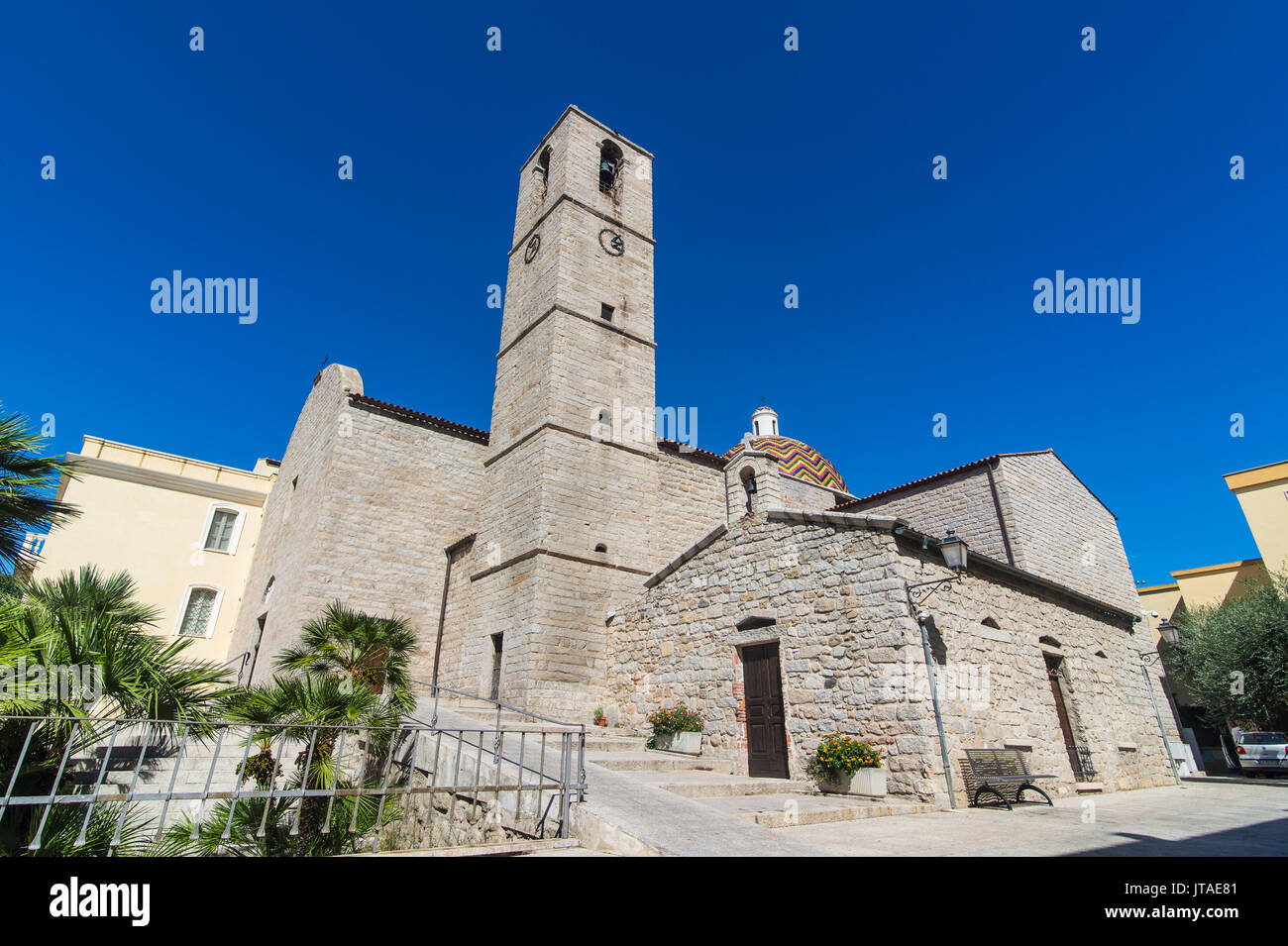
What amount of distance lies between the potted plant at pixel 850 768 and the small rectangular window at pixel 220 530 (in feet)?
66.6

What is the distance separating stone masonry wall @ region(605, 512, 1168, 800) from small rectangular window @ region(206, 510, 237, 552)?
15.0 metres

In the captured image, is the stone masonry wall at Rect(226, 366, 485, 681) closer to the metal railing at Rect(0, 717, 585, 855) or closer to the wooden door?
the metal railing at Rect(0, 717, 585, 855)

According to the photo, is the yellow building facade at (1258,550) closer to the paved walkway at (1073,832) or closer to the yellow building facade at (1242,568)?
the yellow building facade at (1242,568)

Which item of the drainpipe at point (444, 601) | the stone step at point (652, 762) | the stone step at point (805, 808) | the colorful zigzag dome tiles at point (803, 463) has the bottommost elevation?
the stone step at point (805, 808)

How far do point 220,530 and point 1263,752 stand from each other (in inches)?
1230

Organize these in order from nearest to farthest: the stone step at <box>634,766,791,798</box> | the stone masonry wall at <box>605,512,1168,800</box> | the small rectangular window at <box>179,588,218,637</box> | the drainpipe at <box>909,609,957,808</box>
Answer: the stone step at <box>634,766,791,798</box>
the drainpipe at <box>909,609,957,808</box>
the stone masonry wall at <box>605,512,1168,800</box>
the small rectangular window at <box>179,588,218,637</box>

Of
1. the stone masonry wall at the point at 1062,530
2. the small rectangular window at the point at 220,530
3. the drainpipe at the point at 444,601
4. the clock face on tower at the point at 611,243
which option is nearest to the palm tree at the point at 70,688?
the drainpipe at the point at 444,601

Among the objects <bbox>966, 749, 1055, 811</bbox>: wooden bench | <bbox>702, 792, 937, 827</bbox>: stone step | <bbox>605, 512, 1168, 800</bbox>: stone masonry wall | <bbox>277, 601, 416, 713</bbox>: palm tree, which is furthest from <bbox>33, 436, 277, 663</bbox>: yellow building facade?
<bbox>966, 749, 1055, 811</bbox>: wooden bench

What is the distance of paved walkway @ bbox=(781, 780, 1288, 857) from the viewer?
5.31 m

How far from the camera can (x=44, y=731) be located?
5.19m

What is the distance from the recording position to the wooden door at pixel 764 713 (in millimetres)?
9914
